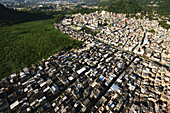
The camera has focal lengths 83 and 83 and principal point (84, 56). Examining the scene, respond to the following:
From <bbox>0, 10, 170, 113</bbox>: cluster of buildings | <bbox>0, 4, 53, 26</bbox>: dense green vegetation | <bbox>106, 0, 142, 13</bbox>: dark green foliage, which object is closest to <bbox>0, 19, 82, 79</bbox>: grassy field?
<bbox>0, 10, 170, 113</bbox>: cluster of buildings

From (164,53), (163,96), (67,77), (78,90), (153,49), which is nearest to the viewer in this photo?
(163,96)

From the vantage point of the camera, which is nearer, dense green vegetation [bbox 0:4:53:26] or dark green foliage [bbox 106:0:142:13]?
dense green vegetation [bbox 0:4:53:26]

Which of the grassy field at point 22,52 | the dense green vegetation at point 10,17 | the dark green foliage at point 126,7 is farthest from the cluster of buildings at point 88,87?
the dark green foliage at point 126,7

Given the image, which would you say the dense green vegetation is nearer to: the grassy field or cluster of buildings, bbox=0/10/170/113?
the grassy field

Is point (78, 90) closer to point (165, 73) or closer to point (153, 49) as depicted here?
point (165, 73)

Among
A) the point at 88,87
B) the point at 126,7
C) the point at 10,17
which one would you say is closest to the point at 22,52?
the point at 88,87

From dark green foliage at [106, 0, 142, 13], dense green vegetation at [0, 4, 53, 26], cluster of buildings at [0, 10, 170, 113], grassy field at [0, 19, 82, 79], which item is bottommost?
cluster of buildings at [0, 10, 170, 113]

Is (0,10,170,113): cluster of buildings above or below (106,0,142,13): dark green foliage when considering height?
below

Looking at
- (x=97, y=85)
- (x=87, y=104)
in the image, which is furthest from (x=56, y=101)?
(x=97, y=85)

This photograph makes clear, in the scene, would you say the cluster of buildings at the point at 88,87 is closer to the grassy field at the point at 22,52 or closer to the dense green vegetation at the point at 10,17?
the grassy field at the point at 22,52
